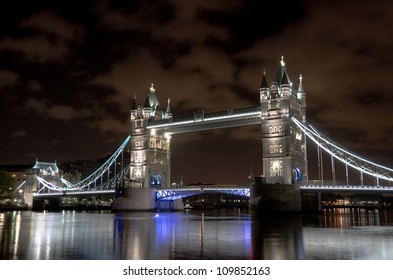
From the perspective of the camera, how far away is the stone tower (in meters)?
54.3

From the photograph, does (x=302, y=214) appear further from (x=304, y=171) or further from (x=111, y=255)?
(x=111, y=255)

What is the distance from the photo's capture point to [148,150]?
235ft

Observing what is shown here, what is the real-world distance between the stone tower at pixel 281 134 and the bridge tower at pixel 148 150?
21.8 metres

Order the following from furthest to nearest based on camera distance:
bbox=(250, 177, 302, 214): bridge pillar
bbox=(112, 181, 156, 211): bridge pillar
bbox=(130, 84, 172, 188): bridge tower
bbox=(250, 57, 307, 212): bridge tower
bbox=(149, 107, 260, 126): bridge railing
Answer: bbox=(130, 84, 172, 188): bridge tower → bbox=(112, 181, 156, 211): bridge pillar → bbox=(149, 107, 260, 126): bridge railing → bbox=(250, 57, 307, 212): bridge tower → bbox=(250, 177, 302, 214): bridge pillar

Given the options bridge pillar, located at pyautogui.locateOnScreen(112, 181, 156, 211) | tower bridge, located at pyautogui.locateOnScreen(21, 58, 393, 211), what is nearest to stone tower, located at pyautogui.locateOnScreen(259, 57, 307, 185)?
tower bridge, located at pyautogui.locateOnScreen(21, 58, 393, 211)

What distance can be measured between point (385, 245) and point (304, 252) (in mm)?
4837

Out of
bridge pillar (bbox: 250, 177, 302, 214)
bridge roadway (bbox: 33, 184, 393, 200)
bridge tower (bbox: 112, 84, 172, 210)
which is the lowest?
bridge pillar (bbox: 250, 177, 302, 214)

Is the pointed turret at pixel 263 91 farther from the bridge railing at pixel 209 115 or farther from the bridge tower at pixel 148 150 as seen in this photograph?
the bridge tower at pixel 148 150

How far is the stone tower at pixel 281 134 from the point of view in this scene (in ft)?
178

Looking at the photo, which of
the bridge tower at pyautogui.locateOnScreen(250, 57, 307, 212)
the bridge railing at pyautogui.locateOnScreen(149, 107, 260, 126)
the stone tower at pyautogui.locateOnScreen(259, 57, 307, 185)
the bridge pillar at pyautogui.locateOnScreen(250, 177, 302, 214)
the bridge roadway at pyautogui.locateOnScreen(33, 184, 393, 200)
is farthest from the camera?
the bridge railing at pyautogui.locateOnScreen(149, 107, 260, 126)

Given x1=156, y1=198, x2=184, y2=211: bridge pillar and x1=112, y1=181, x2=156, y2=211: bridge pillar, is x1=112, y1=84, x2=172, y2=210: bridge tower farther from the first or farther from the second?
x1=156, y1=198, x2=184, y2=211: bridge pillar

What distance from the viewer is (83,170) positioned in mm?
157250

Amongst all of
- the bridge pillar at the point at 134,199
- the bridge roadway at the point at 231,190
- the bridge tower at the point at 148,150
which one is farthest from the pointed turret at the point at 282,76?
the bridge pillar at the point at 134,199
